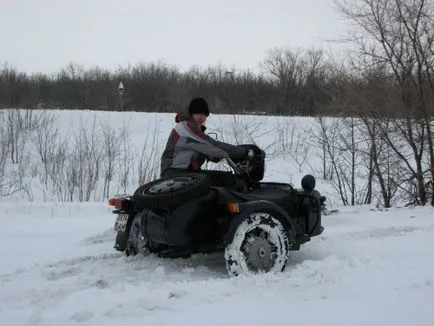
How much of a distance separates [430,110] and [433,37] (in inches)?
54.6

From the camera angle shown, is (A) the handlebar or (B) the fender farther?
(A) the handlebar

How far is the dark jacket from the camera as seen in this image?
213 inches

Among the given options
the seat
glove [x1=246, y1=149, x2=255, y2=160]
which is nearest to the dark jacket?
glove [x1=246, y1=149, x2=255, y2=160]

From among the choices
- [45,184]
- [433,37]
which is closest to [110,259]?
[433,37]

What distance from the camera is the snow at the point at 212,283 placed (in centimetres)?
386

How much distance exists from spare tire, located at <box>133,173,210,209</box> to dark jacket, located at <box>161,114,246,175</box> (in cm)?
29

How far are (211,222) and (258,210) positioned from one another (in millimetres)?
460

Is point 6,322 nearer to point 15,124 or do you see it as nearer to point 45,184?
point 45,184

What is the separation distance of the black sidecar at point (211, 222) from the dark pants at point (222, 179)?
11 cm

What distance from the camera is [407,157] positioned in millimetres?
11180

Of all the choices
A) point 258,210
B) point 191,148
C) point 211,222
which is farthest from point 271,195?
point 191,148

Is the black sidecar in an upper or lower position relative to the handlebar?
lower

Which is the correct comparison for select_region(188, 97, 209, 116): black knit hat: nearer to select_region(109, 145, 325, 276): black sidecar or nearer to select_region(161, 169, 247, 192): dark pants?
select_region(161, 169, 247, 192): dark pants

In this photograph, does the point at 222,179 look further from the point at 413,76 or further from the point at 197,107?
the point at 413,76
